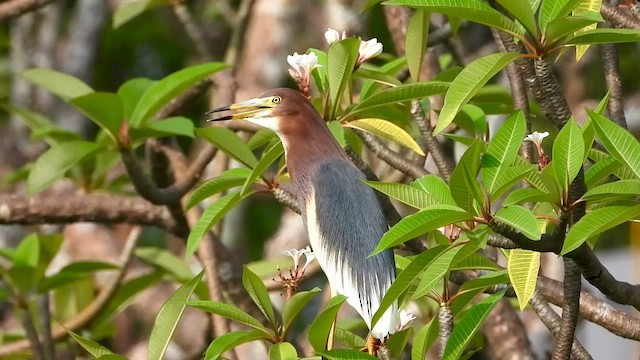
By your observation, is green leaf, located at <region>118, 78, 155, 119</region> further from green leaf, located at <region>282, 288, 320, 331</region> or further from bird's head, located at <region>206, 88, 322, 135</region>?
green leaf, located at <region>282, 288, 320, 331</region>

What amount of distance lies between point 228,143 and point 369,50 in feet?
0.89

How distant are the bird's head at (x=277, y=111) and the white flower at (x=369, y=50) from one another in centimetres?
→ 18

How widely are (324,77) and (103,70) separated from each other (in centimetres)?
449

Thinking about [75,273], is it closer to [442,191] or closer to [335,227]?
[335,227]

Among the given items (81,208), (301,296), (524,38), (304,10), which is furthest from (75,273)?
(304,10)

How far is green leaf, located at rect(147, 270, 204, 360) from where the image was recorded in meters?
1.68

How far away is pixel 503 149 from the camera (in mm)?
1431

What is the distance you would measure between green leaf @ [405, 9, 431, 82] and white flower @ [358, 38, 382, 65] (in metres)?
0.24

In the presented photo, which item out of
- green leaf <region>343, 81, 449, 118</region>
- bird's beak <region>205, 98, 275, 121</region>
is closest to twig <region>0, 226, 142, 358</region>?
bird's beak <region>205, 98, 275, 121</region>

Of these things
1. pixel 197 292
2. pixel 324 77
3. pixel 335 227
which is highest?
pixel 324 77

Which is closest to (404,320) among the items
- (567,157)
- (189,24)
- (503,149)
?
(503,149)

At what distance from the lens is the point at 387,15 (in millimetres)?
2625

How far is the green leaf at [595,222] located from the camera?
4.26 ft

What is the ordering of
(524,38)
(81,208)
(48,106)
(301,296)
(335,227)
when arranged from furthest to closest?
1. (48,106)
2. (81,208)
3. (335,227)
4. (301,296)
5. (524,38)
